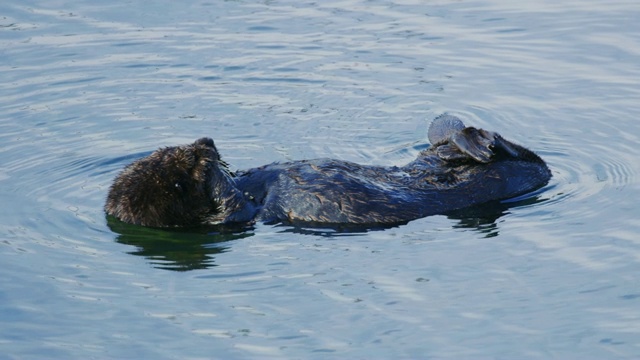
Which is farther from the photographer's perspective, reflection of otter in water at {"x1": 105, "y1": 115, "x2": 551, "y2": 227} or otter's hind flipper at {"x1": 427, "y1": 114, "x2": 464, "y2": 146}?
otter's hind flipper at {"x1": 427, "y1": 114, "x2": 464, "y2": 146}

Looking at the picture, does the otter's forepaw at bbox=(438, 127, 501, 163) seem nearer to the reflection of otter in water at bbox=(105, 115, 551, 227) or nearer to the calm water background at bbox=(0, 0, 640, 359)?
the reflection of otter in water at bbox=(105, 115, 551, 227)

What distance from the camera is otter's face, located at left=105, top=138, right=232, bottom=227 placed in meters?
7.95

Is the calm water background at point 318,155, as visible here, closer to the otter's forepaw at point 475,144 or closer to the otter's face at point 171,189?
the otter's face at point 171,189

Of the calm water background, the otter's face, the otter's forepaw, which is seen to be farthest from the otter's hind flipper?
the otter's face

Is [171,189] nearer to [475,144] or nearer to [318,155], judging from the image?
[318,155]

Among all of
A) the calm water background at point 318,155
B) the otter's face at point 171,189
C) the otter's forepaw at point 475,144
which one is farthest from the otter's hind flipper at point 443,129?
the otter's face at point 171,189

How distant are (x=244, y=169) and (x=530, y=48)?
Answer: 4.45m

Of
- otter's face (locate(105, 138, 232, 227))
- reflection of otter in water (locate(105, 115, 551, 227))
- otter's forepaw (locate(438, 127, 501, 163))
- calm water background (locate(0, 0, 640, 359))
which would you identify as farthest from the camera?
otter's forepaw (locate(438, 127, 501, 163))

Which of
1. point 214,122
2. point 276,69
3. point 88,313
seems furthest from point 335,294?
point 276,69

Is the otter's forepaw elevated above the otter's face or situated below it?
above

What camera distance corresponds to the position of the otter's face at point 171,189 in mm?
7949

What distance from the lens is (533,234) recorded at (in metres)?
7.66

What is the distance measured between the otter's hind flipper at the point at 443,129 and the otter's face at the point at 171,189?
5.66 ft

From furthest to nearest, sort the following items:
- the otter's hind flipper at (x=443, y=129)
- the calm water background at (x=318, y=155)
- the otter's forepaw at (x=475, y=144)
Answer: the otter's hind flipper at (x=443, y=129), the otter's forepaw at (x=475, y=144), the calm water background at (x=318, y=155)
